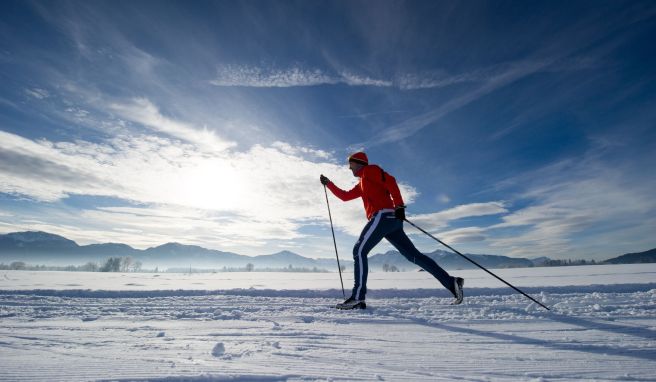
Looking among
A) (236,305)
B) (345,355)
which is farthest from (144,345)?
(236,305)

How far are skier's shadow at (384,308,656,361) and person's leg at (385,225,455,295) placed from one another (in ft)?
4.28

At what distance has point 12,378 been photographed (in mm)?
1564

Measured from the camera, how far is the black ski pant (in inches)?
180

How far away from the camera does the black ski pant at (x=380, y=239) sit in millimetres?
4582

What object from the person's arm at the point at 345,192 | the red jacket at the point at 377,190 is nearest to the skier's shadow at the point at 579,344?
the red jacket at the point at 377,190

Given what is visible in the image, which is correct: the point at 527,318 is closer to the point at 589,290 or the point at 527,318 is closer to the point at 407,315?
the point at 407,315

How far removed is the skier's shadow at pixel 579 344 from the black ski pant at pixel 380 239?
4.59ft

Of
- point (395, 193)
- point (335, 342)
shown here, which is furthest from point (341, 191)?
point (335, 342)

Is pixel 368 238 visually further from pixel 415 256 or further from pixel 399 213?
pixel 415 256

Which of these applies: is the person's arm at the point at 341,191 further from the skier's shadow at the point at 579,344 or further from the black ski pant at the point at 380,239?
the skier's shadow at the point at 579,344

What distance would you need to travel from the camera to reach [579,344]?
220cm

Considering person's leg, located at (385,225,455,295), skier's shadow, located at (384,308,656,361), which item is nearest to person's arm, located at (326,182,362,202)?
person's leg, located at (385,225,455,295)

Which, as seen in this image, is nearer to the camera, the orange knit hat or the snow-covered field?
the snow-covered field

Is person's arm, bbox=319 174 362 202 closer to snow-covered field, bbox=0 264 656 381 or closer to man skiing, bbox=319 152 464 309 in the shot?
man skiing, bbox=319 152 464 309
